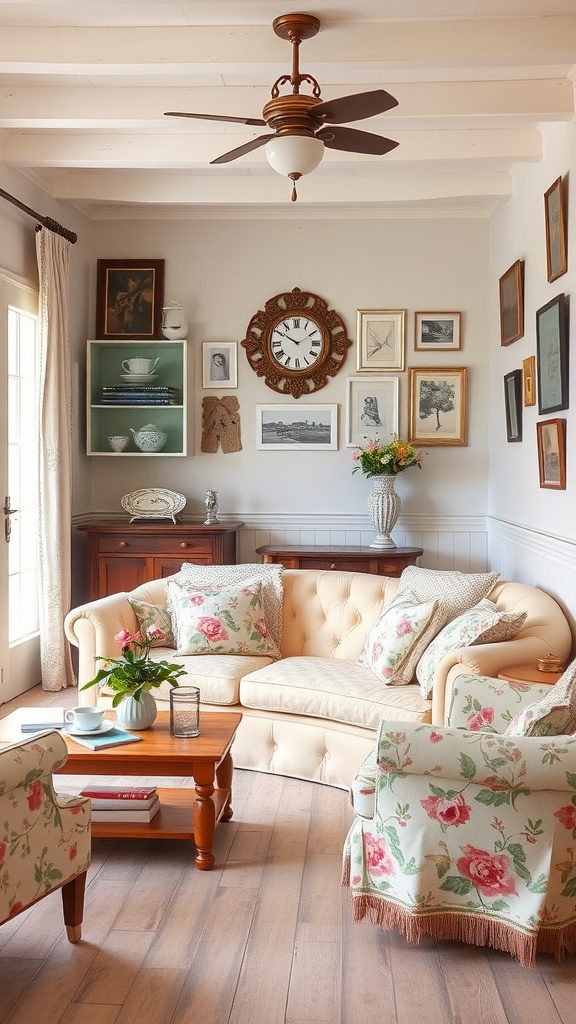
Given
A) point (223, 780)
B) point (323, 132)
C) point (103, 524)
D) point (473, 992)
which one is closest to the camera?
point (473, 992)

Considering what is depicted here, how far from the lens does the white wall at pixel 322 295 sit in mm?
6520

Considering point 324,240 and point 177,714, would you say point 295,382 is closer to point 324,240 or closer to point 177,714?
point 324,240

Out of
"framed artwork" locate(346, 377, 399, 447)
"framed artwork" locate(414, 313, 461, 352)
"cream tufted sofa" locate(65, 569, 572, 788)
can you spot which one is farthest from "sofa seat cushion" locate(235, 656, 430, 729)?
"framed artwork" locate(414, 313, 461, 352)

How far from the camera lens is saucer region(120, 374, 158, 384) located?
6500 millimetres

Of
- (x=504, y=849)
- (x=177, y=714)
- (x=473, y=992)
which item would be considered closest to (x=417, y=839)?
(x=504, y=849)

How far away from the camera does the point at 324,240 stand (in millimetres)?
6559

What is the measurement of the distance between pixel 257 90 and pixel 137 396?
2.39 metres

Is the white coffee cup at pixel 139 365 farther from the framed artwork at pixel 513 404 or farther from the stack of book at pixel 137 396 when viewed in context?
the framed artwork at pixel 513 404

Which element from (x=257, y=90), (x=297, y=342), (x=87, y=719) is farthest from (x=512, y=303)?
(x=87, y=719)

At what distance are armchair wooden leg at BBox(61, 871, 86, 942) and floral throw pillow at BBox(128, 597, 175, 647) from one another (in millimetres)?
1912

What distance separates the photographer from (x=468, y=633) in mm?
3971

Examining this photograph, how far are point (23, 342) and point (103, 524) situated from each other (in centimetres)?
129

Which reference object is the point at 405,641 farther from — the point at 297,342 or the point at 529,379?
the point at 297,342

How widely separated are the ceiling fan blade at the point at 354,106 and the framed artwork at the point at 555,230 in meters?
1.44
